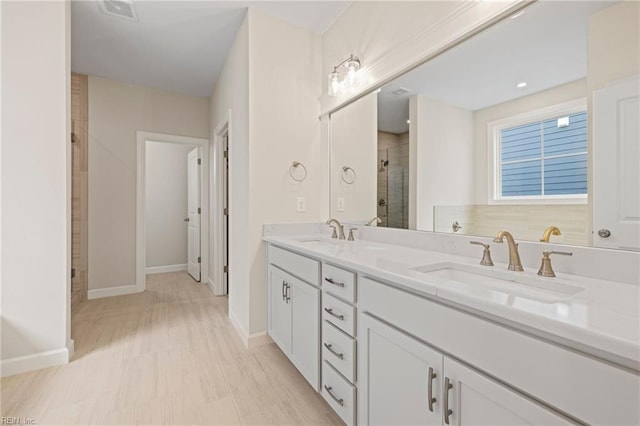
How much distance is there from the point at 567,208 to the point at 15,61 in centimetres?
318

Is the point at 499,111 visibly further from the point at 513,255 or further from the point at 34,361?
the point at 34,361

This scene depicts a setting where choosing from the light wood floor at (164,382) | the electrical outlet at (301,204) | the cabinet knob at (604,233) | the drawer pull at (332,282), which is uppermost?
the electrical outlet at (301,204)

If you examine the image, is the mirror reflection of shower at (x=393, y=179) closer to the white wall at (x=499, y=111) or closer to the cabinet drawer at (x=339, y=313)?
the white wall at (x=499, y=111)

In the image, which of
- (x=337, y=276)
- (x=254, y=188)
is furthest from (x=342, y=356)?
(x=254, y=188)

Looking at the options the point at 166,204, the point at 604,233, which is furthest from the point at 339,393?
the point at 166,204

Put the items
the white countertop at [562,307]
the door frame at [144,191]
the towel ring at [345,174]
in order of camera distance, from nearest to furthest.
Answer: the white countertop at [562,307], the towel ring at [345,174], the door frame at [144,191]

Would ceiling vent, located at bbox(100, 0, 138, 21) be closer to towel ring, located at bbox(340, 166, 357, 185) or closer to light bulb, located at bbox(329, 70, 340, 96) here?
light bulb, located at bbox(329, 70, 340, 96)

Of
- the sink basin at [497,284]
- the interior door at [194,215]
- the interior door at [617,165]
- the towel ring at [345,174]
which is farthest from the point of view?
the interior door at [194,215]

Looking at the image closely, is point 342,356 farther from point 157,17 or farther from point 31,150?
point 157,17

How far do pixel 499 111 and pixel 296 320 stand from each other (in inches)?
61.2

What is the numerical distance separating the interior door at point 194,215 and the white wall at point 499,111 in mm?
3690

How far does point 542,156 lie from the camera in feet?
3.92

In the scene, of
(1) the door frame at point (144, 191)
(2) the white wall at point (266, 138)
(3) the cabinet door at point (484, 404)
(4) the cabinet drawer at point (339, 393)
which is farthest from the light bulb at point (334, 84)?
(1) the door frame at point (144, 191)

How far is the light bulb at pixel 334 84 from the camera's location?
7.54 ft
